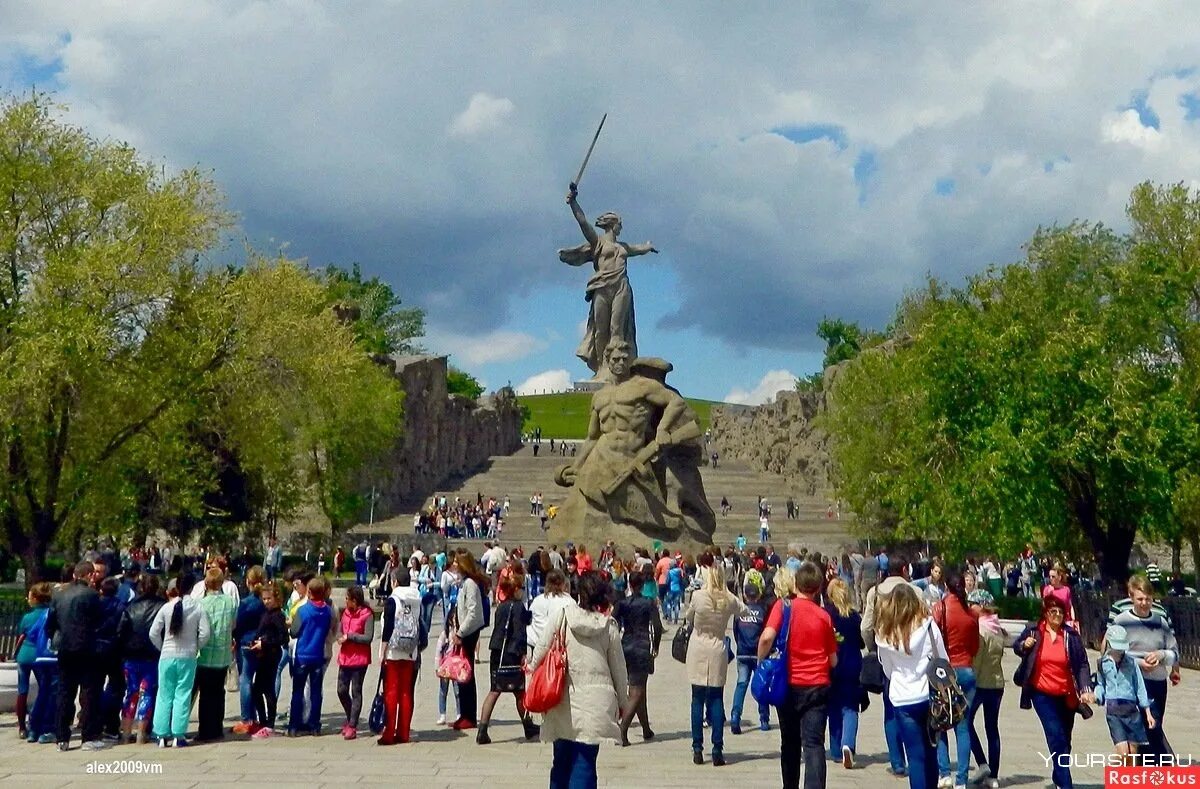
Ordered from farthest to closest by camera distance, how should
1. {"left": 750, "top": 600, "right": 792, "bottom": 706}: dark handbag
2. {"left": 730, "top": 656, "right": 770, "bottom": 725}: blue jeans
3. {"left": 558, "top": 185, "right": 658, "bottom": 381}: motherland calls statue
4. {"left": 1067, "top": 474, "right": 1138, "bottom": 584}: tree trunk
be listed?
{"left": 558, "top": 185, "right": 658, "bottom": 381}: motherland calls statue < {"left": 1067, "top": 474, "right": 1138, "bottom": 584}: tree trunk < {"left": 730, "top": 656, "right": 770, "bottom": 725}: blue jeans < {"left": 750, "top": 600, "right": 792, "bottom": 706}: dark handbag

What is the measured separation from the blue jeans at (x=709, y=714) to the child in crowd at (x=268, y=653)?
3573 mm

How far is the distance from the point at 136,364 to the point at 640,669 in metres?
15.1

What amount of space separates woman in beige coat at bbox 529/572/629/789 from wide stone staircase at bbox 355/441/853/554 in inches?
1166

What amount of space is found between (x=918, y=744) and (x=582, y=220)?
2604 cm

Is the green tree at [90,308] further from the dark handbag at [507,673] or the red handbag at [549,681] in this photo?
the red handbag at [549,681]

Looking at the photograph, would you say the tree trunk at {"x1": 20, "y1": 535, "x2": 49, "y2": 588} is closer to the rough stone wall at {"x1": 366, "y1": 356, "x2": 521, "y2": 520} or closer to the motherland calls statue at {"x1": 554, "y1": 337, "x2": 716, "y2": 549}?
the motherland calls statue at {"x1": 554, "y1": 337, "x2": 716, "y2": 549}

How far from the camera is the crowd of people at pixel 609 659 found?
23.9 ft

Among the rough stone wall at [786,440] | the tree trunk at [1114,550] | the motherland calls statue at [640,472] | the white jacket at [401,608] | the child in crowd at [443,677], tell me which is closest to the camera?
the white jacket at [401,608]

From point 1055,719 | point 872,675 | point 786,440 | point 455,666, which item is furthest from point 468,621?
point 786,440

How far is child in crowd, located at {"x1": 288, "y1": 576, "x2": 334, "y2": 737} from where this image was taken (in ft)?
33.7

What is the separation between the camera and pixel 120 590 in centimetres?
1079

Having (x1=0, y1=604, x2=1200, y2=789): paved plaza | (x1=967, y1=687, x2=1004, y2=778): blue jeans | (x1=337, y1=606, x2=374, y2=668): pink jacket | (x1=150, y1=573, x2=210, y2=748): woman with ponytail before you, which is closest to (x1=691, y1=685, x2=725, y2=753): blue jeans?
(x1=0, y1=604, x2=1200, y2=789): paved plaza

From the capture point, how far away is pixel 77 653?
9555 mm

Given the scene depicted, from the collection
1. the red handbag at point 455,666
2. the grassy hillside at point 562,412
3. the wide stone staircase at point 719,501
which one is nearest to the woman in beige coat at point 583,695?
the red handbag at point 455,666
